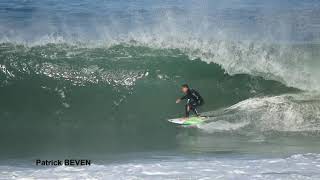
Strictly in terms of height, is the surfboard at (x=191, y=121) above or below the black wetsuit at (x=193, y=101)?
below

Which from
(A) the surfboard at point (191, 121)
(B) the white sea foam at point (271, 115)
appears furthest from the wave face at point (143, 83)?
(A) the surfboard at point (191, 121)

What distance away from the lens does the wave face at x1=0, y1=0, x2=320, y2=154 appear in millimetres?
12734

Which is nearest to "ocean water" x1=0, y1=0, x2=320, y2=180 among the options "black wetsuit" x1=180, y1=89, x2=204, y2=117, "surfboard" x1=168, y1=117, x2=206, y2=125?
"surfboard" x1=168, y1=117, x2=206, y2=125

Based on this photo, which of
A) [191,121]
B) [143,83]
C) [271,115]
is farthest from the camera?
[143,83]

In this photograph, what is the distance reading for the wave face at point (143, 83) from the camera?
501 inches

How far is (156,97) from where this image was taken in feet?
50.1

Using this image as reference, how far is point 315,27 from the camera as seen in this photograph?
2395cm

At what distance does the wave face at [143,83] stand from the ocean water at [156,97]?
3cm

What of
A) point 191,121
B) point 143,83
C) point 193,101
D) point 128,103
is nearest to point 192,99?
point 193,101

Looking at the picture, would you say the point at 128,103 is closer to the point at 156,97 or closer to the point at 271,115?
the point at 156,97

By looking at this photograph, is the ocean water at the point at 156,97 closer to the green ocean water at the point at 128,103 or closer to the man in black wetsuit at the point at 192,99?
the green ocean water at the point at 128,103

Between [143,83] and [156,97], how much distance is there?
629 millimetres

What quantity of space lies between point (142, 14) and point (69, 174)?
15684 millimetres

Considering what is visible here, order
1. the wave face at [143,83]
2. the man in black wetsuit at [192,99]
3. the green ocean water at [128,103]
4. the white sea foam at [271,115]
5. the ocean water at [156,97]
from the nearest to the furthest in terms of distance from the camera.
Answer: the ocean water at [156,97] → the green ocean water at [128,103] → the wave face at [143,83] → the white sea foam at [271,115] → the man in black wetsuit at [192,99]
